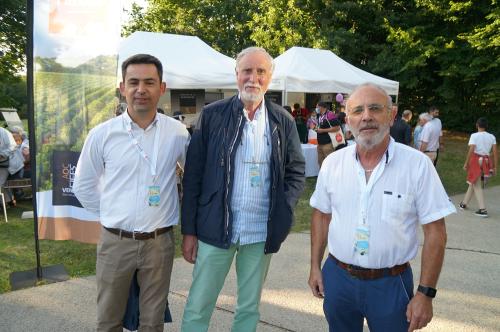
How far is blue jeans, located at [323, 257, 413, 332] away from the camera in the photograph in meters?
2.17

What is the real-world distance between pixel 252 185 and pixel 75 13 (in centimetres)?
298

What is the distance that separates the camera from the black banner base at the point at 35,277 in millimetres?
4262

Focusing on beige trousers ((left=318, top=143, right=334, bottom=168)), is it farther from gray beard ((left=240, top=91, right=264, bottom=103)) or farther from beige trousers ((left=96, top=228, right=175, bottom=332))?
beige trousers ((left=96, top=228, right=175, bottom=332))

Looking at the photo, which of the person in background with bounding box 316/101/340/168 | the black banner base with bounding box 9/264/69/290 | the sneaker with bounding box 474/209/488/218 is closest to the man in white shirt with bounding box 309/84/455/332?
the black banner base with bounding box 9/264/69/290

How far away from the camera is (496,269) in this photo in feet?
16.5

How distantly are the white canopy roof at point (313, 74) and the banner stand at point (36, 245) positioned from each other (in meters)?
7.95

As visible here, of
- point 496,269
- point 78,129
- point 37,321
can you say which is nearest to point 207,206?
point 37,321

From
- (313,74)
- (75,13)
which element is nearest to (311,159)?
(313,74)

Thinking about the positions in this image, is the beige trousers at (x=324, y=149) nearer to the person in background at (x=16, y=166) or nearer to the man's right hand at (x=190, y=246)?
the person in background at (x=16, y=166)

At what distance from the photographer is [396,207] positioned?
2.11m

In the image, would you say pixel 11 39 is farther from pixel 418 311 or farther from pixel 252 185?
pixel 418 311

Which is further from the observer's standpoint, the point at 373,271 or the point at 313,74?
the point at 313,74

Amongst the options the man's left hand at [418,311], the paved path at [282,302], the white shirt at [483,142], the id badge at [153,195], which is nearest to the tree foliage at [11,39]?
the paved path at [282,302]

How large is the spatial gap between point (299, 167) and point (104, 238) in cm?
123
